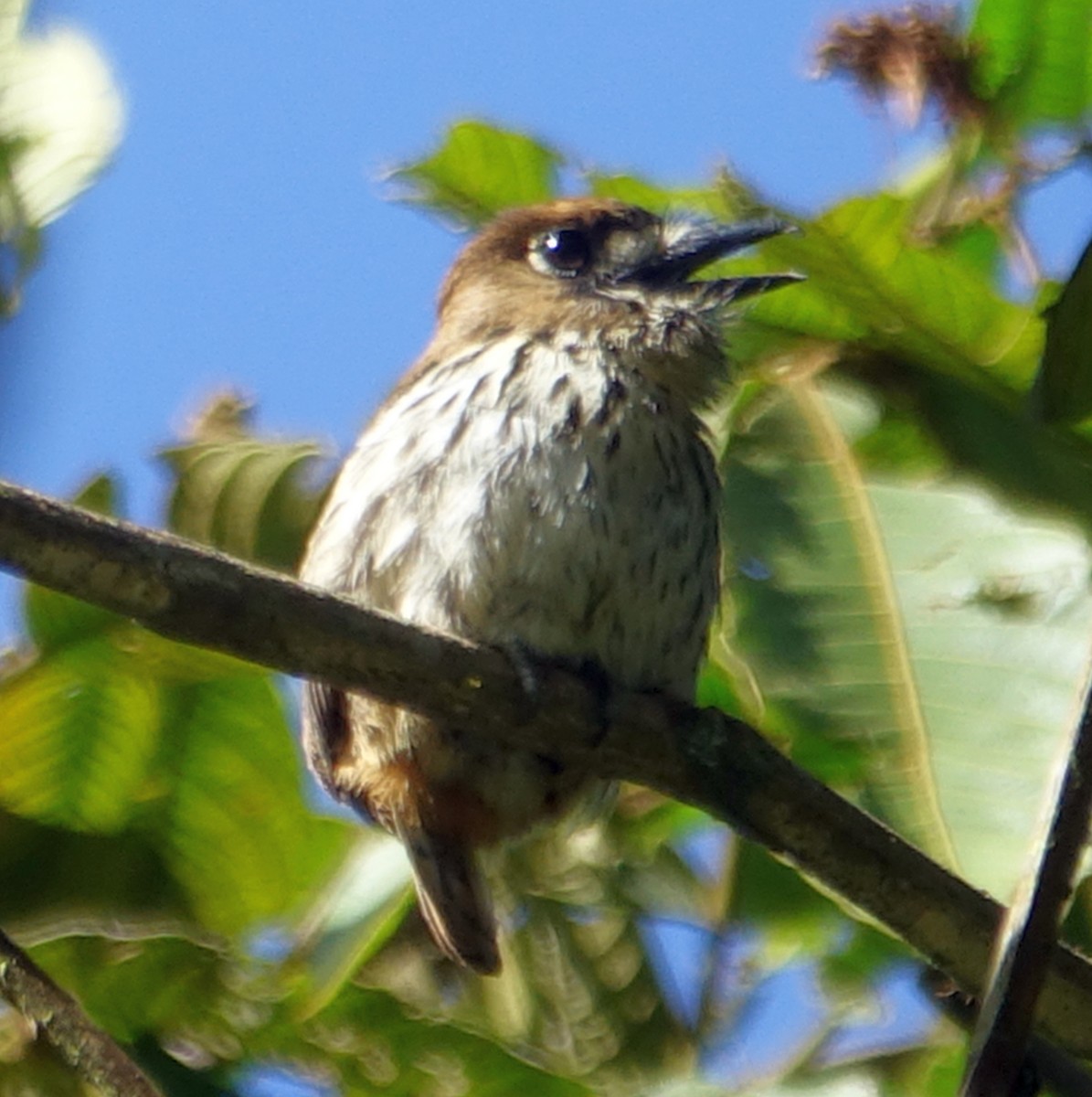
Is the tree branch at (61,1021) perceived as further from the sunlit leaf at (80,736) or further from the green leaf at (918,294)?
the green leaf at (918,294)

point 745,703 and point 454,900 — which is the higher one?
point 745,703

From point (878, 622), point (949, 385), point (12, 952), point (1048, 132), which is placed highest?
point (1048, 132)

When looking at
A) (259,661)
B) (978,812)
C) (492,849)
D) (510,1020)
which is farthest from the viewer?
(492,849)

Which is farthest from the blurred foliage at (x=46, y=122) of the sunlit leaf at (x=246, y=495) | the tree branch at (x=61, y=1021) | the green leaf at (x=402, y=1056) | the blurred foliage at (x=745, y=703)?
the green leaf at (x=402, y=1056)

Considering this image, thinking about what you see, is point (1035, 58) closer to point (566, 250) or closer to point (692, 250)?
point (692, 250)

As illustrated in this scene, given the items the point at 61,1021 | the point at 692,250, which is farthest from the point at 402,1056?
the point at 692,250

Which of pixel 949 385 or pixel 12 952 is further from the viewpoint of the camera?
pixel 949 385

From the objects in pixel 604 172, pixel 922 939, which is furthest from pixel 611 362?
pixel 922 939

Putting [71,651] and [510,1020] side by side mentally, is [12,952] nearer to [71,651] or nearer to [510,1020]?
[71,651]
